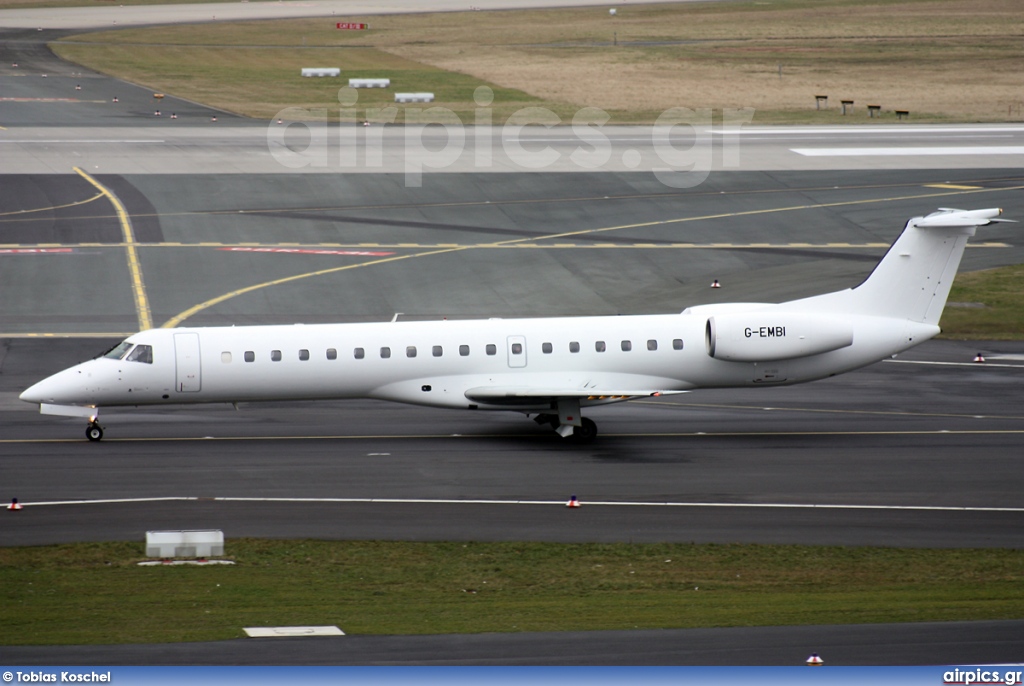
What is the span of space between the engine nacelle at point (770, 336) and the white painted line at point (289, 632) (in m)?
15.4

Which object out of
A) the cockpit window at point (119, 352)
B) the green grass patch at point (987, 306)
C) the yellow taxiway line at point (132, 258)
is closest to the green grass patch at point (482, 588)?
the cockpit window at point (119, 352)

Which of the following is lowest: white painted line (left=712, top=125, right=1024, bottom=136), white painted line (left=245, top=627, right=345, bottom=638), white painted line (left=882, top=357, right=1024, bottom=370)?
white painted line (left=245, top=627, right=345, bottom=638)

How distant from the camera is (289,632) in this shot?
1912 cm

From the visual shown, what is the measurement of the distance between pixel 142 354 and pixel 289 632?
14389mm

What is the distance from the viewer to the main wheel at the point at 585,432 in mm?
32188

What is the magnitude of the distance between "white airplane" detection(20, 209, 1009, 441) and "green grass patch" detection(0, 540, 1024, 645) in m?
7.87

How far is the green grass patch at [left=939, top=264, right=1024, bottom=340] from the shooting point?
4381cm

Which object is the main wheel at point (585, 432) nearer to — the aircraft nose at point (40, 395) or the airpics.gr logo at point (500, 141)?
the aircraft nose at point (40, 395)

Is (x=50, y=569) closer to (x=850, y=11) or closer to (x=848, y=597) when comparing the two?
(x=848, y=597)

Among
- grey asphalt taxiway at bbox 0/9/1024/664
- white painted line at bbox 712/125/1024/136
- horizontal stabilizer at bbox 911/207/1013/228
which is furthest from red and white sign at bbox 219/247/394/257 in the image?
white painted line at bbox 712/125/1024/136

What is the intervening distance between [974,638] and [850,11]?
134m

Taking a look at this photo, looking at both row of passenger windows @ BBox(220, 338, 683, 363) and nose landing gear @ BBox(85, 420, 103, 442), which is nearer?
row of passenger windows @ BBox(220, 338, 683, 363)

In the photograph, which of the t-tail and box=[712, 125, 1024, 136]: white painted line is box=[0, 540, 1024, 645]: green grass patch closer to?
the t-tail

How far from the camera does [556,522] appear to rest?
84.9ft
